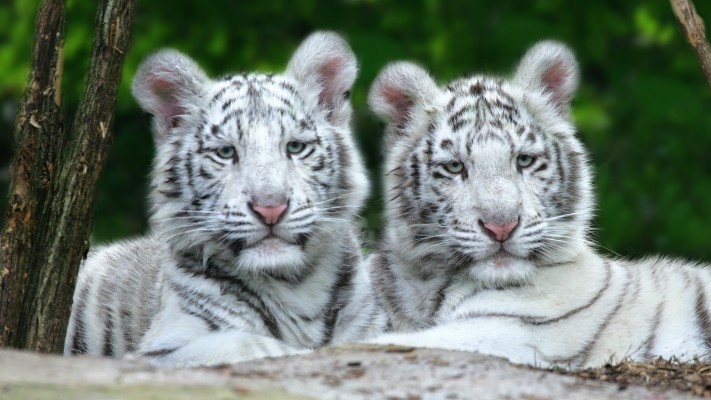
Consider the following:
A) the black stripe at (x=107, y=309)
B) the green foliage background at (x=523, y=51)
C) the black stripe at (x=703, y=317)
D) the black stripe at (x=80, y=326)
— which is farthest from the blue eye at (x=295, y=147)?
the green foliage background at (x=523, y=51)

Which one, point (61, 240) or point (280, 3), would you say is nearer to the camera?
point (61, 240)

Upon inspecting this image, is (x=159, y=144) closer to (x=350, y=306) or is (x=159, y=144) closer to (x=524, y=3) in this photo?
(x=350, y=306)

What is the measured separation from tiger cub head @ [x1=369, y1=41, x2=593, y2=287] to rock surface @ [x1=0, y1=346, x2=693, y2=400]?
1068 millimetres

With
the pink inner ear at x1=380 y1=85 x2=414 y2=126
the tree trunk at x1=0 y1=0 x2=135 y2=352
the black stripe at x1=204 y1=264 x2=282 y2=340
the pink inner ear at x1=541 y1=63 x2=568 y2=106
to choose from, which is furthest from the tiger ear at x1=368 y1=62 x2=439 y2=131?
the tree trunk at x1=0 y1=0 x2=135 y2=352

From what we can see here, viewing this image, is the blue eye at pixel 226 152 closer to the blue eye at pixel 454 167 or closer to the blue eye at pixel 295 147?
the blue eye at pixel 295 147

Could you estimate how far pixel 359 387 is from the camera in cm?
357

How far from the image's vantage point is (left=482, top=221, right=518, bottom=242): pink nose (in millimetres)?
4887

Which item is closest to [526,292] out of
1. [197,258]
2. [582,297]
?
[582,297]

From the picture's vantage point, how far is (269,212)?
464 cm

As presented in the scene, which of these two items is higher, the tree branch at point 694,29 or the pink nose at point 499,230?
the tree branch at point 694,29

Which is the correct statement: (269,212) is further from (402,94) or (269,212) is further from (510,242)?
(402,94)

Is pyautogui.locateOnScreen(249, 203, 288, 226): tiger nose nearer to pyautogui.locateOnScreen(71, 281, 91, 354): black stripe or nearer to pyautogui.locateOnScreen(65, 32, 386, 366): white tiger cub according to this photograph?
pyautogui.locateOnScreen(65, 32, 386, 366): white tiger cub

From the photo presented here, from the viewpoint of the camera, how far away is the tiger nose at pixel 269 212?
15.2 ft

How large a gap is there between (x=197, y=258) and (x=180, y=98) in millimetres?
728
